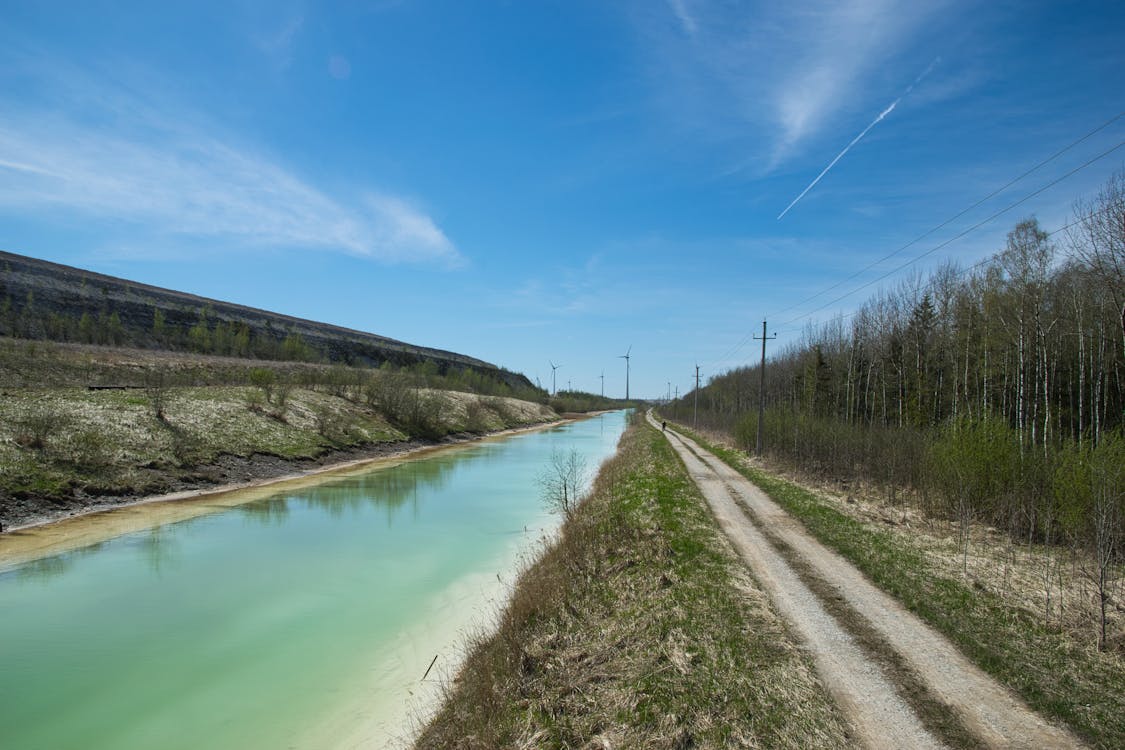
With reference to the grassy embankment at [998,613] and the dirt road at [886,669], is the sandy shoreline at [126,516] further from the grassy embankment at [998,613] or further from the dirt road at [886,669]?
the grassy embankment at [998,613]

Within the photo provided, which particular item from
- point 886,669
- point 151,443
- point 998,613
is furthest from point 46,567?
point 998,613

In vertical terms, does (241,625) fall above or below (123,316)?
below

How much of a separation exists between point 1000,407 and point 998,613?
30.2 metres

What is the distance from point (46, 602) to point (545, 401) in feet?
404

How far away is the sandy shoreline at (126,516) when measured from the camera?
16.5 meters

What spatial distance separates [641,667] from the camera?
742 cm

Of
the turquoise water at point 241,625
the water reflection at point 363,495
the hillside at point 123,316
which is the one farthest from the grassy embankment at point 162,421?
the hillside at point 123,316

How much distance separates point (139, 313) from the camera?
2810 inches

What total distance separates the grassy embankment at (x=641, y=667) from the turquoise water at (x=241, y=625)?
1.86m

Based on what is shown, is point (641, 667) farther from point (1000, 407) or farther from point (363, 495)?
point (1000, 407)

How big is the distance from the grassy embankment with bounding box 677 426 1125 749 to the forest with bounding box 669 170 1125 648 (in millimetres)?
728

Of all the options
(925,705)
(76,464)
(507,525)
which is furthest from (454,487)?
(925,705)

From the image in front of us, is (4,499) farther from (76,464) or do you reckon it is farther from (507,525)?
(507,525)

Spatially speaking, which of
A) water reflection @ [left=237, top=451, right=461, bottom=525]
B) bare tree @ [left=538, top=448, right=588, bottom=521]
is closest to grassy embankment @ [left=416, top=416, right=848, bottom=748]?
bare tree @ [left=538, top=448, right=588, bottom=521]
